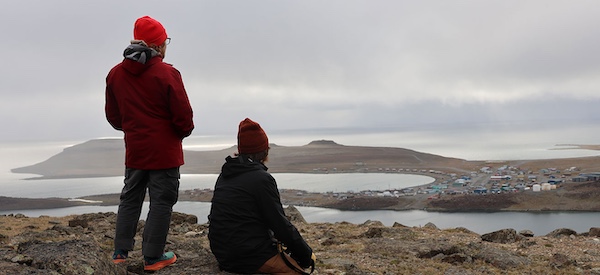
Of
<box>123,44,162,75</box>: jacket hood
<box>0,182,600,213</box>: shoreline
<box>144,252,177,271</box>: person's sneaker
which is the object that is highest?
<box>123,44,162,75</box>: jacket hood

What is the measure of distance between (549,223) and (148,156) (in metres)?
49.0

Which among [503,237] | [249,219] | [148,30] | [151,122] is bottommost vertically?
[503,237]

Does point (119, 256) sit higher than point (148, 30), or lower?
lower

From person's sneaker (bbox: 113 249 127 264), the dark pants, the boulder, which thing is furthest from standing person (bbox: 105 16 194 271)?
the boulder

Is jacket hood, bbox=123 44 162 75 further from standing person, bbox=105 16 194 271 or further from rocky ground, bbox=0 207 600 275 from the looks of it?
rocky ground, bbox=0 207 600 275

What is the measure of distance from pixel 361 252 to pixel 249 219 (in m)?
3.33

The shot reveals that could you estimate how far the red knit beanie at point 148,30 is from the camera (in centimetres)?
342

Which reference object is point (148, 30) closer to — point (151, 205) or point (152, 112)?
point (152, 112)

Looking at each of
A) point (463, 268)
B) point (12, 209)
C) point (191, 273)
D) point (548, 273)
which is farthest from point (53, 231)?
point (12, 209)

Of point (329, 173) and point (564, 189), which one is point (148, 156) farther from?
point (329, 173)

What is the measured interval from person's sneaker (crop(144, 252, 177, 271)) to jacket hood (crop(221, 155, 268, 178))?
1070 millimetres

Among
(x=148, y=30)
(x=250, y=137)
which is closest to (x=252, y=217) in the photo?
(x=250, y=137)

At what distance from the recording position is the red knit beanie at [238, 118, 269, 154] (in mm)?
3100

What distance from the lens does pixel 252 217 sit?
3074 mm
